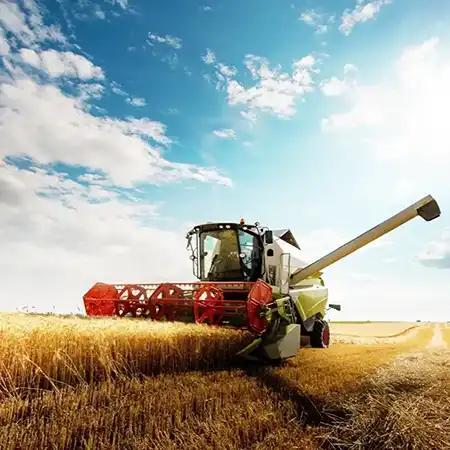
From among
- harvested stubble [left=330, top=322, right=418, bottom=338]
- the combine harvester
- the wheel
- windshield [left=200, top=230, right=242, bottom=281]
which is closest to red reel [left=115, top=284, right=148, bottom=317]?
the combine harvester

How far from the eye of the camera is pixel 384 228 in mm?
7141

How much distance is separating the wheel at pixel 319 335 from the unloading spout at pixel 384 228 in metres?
1.62

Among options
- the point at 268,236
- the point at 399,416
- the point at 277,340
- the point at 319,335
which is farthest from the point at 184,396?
the point at 319,335

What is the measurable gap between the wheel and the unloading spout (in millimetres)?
1619

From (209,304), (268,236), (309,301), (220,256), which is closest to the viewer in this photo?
(209,304)

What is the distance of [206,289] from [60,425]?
10.8 feet

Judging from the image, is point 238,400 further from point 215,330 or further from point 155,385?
point 215,330

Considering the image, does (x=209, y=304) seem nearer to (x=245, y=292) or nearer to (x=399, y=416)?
(x=245, y=292)

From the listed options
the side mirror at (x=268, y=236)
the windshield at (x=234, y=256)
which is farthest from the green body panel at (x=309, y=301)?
the side mirror at (x=268, y=236)

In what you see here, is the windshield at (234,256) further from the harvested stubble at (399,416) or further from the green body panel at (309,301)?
the harvested stubble at (399,416)

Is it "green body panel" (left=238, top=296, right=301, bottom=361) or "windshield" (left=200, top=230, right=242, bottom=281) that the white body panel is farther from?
"green body panel" (left=238, top=296, right=301, bottom=361)

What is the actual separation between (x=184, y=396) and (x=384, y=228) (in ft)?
15.6

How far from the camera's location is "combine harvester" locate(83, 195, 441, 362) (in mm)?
6227

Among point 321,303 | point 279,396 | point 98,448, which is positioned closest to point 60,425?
point 98,448
